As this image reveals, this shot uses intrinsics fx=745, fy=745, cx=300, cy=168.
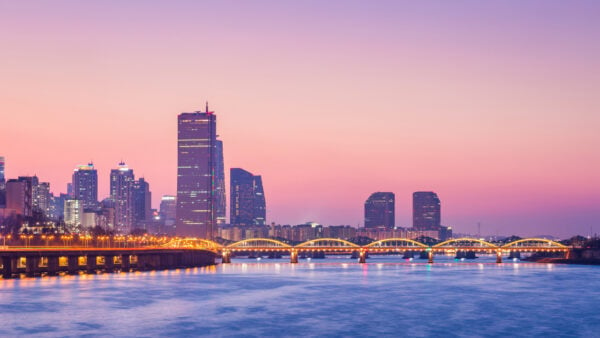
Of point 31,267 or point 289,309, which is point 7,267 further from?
point 289,309

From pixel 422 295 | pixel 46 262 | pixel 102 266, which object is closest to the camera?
pixel 422 295

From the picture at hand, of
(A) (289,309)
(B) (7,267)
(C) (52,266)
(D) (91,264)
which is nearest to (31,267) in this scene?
(B) (7,267)

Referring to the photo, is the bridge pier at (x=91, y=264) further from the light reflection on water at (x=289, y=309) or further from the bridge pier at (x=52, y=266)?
the light reflection on water at (x=289, y=309)

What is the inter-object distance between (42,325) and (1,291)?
33834mm

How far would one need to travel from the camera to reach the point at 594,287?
124875mm

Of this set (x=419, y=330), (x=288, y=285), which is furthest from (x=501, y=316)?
(x=288, y=285)

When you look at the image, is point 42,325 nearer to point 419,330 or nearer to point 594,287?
point 419,330

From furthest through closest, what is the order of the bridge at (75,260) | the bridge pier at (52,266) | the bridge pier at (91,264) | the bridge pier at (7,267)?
the bridge pier at (91,264), the bridge pier at (52,266), the bridge at (75,260), the bridge pier at (7,267)

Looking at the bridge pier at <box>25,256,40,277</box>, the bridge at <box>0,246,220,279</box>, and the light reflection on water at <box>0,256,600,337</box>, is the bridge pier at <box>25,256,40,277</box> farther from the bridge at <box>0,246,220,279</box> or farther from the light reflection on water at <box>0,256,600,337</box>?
the light reflection on water at <box>0,256,600,337</box>

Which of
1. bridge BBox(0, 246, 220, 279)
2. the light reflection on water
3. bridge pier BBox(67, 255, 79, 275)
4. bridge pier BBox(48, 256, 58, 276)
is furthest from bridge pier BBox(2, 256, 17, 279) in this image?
bridge pier BBox(67, 255, 79, 275)

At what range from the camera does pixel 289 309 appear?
86312mm

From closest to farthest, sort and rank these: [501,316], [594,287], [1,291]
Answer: [501,316] → [1,291] → [594,287]

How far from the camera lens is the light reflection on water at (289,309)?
223 ft

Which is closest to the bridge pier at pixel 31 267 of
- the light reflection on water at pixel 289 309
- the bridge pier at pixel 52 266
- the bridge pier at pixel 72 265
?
the bridge pier at pixel 52 266
